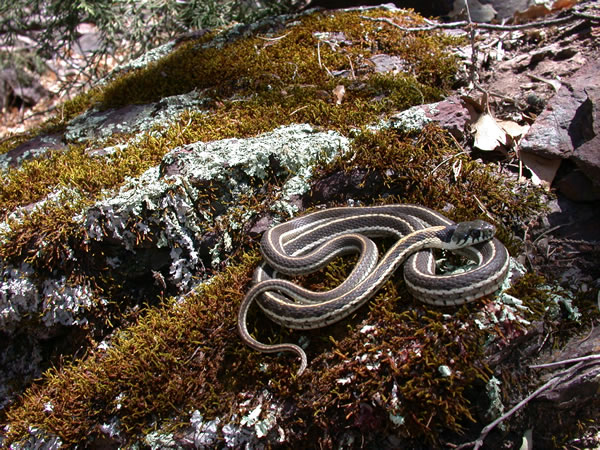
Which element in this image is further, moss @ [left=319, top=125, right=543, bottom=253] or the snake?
moss @ [left=319, top=125, right=543, bottom=253]

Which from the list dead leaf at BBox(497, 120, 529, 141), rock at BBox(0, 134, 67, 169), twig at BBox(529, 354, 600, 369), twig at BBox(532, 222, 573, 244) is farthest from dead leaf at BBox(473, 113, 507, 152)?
rock at BBox(0, 134, 67, 169)

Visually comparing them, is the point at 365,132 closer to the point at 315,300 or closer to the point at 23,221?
the point at 315,300

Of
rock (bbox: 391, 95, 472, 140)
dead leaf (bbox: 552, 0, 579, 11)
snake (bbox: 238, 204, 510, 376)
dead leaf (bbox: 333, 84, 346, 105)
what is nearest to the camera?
snake (bbox: 238, 204, 510, 376)

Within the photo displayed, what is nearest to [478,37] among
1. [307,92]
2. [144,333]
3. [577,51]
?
[577,51]

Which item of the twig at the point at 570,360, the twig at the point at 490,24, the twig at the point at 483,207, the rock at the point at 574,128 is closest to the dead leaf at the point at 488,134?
the rock at the point at 574,128

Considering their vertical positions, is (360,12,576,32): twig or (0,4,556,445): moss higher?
(360,12,576,32): twig

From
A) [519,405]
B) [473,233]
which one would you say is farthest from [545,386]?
[473,233]

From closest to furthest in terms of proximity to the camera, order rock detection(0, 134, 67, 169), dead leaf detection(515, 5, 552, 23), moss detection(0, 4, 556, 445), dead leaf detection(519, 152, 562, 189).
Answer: moss detection(0, 4, 556, 445) < dead leaf detection(519, 152, 562, 189) < rock detection(0, 134, 67, 169) < dead leaf detection(515, 5, 552, 23)

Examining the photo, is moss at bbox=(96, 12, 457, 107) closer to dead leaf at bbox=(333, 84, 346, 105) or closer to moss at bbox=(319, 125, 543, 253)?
dead leaf at bbox=(333, 84, 346, 105)

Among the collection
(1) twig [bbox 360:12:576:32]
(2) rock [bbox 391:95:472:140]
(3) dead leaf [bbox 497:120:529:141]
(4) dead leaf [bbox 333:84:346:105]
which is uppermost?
(1) twig [bbox 360:12:576:32]
